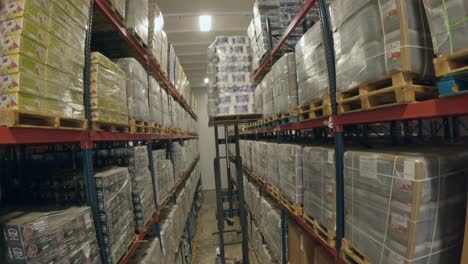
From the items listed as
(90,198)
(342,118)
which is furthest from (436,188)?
(90,198)

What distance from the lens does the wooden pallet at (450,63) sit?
126 cm

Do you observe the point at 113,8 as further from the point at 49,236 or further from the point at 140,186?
the point at 49,236

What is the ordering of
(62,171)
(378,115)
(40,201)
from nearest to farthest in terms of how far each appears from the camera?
(378,115), (40,201), (62,171)

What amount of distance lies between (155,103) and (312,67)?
2747mm

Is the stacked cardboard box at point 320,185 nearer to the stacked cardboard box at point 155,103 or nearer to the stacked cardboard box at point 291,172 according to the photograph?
the stacked cardboard box at point 291,172

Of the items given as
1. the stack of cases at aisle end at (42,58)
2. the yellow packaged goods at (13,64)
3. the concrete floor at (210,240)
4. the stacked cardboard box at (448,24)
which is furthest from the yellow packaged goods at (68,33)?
the concrete floor at (210,240)

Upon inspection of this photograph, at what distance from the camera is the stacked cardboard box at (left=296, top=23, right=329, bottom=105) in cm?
260

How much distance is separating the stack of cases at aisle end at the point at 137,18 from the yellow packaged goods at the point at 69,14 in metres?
1.15

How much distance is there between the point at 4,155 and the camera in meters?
2.94

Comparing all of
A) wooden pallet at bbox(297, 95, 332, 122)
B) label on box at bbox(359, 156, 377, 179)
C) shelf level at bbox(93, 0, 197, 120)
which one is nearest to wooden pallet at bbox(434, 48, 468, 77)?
label on box at bbox(359, 156, 377, 179)

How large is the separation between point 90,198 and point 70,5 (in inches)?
63.7

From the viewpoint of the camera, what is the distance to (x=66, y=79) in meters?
1.91

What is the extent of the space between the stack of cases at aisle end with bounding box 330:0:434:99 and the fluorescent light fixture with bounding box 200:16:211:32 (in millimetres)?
6021

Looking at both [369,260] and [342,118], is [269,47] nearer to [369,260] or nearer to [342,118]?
[342,118]
